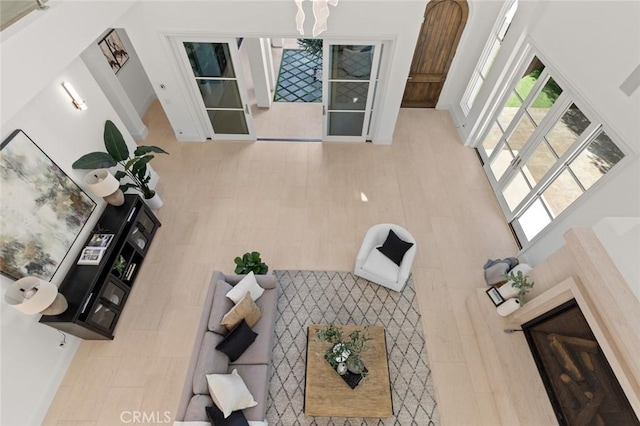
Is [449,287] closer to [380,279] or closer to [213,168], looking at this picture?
[380,279]

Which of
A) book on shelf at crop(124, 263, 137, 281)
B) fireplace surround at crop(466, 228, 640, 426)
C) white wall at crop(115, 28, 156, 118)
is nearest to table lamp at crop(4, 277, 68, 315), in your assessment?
book on shelf at crop(124, 263, 137, 281)

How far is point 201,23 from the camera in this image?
4.74 meters

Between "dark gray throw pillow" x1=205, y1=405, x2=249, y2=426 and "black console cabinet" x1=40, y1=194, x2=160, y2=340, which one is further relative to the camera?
"black console cabinet" x1=40, y1=194, x2=160, y2=340

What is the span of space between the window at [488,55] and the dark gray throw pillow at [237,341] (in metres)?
6.24

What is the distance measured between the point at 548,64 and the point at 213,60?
5.20 metres

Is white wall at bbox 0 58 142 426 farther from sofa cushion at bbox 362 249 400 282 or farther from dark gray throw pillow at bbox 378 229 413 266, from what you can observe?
dark gray throw pillow at bbox 378 229 413 266

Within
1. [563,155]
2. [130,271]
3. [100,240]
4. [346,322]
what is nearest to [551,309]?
[563,155]

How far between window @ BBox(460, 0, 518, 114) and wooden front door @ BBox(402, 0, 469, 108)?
0.58 m

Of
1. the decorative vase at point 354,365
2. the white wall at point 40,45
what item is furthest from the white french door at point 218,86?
the decorative vase at point 354,365

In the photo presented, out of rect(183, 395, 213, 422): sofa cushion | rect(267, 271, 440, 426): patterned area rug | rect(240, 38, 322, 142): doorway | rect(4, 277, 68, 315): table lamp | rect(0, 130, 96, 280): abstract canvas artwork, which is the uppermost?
rect(0, 130, 96, 280): abstract canvas artwork

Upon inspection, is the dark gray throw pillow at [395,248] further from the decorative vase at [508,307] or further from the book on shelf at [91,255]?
the book on shelf at [91,255]

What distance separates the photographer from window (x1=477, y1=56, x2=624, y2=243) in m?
3.94

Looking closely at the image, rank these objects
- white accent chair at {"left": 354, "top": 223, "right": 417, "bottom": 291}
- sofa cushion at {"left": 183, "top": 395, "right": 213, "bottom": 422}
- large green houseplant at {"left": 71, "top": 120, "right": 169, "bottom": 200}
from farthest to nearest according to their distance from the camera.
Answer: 1. white accent chair at {"left": 354, "top": 223, "right": 417, "bottom": 291}
2. large green houseplant at {"left": 71, "top": 120, "right": 169, "bottom": 200}
3. sofa cushion at {"left": 183, "top": 395, "right": 213, "bottom": 422}

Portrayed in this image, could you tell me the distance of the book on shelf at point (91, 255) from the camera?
160 inches
